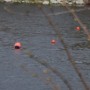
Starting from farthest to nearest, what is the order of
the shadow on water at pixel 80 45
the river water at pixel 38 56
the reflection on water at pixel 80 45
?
the reflection on water at pixel 80 45 → the shadow on water at pixel 80 45 → the river water at pixel 38 56

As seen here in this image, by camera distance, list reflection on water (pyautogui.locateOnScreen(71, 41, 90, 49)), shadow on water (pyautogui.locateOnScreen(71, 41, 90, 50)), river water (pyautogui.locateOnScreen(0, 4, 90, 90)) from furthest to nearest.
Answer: reflection on water (pyautogui.locateOnScreen(71, 41, 90, 49)) < shadow on water (pyautogui.locateOnScreen(71, 41, 90, 50)) < river water (pyautogui.locateOnScreen(0, 4, 90, 90))

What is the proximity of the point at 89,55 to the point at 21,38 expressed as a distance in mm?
4653

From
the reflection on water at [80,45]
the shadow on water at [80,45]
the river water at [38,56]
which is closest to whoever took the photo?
the river water at [38,56]

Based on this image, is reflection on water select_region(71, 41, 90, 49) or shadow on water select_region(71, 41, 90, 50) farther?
reflection on water select_region(71, 41, 90, 49)

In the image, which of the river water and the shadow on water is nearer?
the river water

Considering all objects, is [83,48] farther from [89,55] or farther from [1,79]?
[1,79]

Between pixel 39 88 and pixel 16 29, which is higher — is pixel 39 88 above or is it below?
above

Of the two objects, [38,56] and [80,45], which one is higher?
[38,56]

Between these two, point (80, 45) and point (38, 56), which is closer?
point (38, 56)

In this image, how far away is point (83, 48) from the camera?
53.6ft

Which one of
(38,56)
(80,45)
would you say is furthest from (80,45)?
(38,56)

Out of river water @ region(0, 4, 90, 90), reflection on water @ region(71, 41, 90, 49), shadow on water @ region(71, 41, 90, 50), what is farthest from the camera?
reflection on water @ region(71, 41, 90, 49)

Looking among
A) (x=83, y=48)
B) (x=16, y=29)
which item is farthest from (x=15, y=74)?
(x=16, y=29)

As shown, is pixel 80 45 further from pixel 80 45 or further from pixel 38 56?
pixel 38 56
